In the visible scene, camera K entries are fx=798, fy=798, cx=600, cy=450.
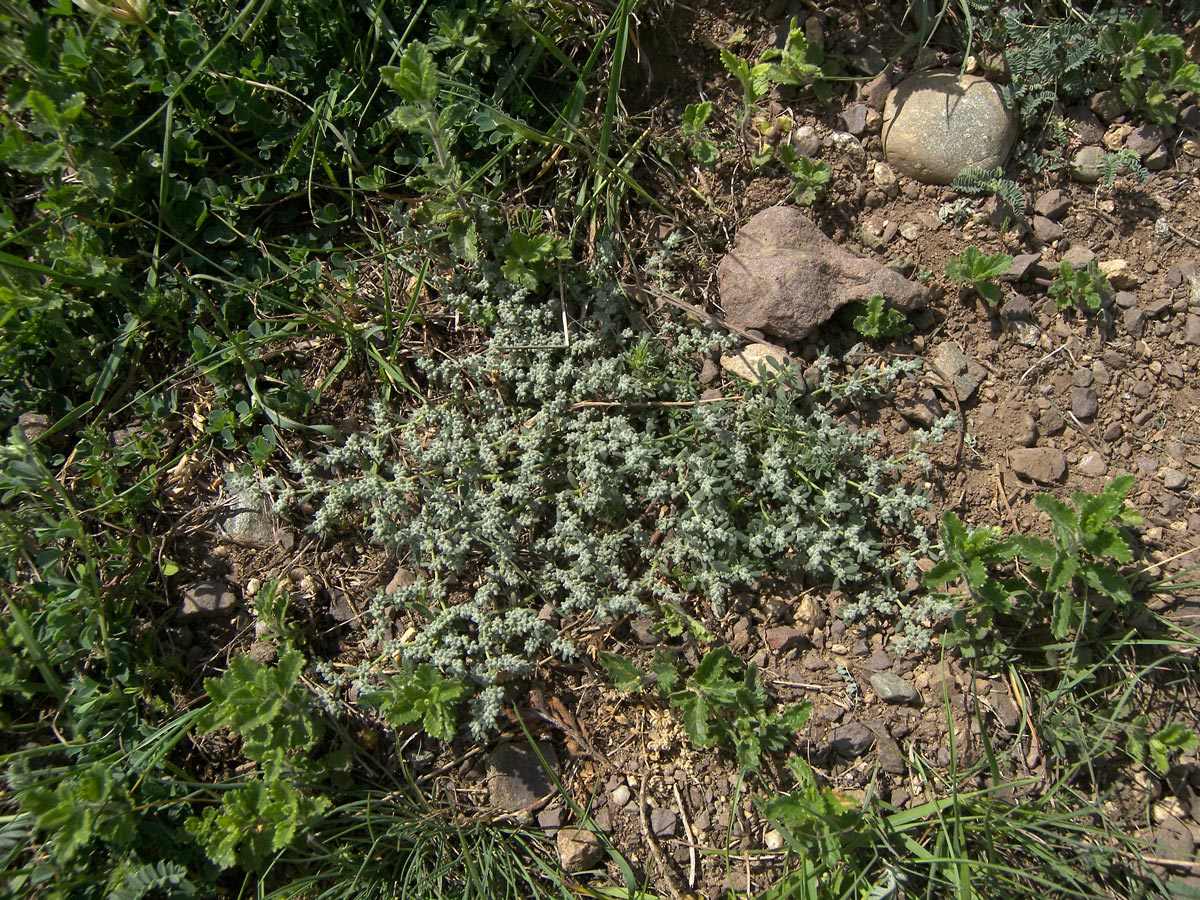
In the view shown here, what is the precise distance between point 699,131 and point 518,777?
2520 millimetres

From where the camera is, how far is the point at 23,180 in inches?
126

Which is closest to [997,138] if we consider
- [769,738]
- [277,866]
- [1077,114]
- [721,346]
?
[1077,114]

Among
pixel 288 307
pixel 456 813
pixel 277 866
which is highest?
pixel 288 307

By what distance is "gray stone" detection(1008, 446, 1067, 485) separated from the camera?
295cm

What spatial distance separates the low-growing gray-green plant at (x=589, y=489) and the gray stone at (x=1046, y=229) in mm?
805

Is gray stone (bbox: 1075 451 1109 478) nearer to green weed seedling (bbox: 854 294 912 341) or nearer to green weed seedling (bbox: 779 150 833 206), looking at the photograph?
green weed seedling (bbox: 854 294 912 341)

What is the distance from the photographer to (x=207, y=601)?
296 cm

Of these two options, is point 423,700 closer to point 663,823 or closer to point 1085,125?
point 663,823

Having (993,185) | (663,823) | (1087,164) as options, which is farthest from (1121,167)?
(663,823)

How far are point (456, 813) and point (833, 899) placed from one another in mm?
1294

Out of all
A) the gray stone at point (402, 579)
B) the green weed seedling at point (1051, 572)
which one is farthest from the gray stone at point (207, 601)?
the green weed seedling at point (1051, 572)

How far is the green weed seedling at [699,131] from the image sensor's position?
3.02m

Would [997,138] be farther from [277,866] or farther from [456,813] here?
[277,866]

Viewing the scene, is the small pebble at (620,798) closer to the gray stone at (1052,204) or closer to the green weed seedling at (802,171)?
the green weed seedling at (802,171)
